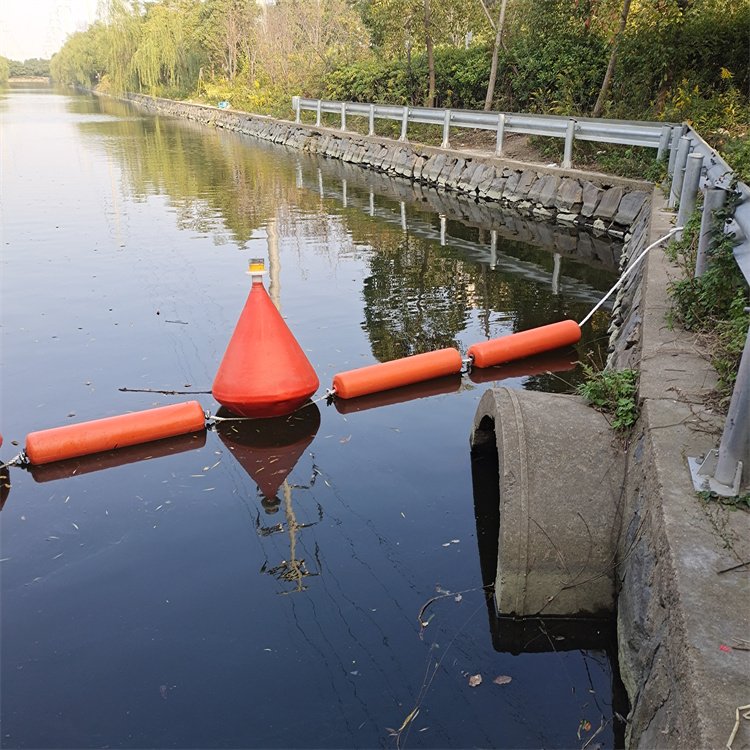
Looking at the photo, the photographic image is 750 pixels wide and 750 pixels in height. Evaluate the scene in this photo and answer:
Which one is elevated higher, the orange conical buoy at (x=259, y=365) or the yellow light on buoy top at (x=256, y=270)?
the yellow light on buoy top at (x=256, y=270)

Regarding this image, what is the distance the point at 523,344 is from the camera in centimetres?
722

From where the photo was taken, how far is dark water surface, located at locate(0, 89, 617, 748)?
132 inches

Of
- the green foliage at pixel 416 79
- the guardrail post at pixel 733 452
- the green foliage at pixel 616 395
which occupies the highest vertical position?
the green foliage at pixel 416 79

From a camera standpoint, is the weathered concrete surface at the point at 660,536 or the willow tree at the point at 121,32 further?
the willow tree at the point at 121,32

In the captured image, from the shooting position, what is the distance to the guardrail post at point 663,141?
11.9 m

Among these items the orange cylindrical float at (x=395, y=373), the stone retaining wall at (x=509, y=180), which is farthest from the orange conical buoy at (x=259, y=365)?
the stone retaining wall at (x=509, y=180)

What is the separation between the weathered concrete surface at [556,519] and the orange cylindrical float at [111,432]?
9.33 ft

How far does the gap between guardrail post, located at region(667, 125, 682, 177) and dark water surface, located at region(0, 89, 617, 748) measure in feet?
6.52

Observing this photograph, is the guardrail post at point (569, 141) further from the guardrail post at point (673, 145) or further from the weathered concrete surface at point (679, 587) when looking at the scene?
the weathered concrete surface at point (679, 587)

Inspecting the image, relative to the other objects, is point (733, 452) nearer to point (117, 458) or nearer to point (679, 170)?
point (117, 458)

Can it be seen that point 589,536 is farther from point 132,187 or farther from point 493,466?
point 132,187

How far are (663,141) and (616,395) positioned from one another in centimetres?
910

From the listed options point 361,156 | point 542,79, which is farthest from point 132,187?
point 542,79

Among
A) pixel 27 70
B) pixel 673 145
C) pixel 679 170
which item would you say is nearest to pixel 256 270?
pixel 679 170
